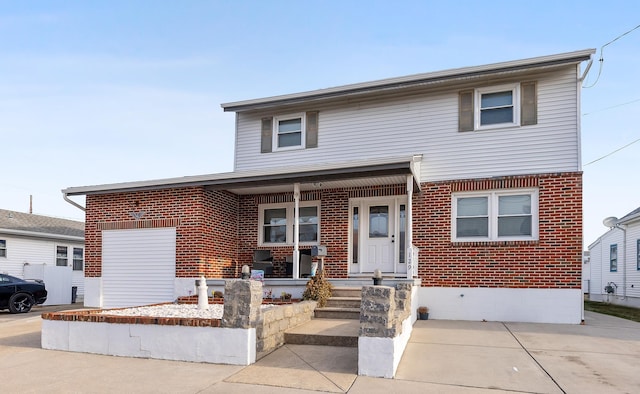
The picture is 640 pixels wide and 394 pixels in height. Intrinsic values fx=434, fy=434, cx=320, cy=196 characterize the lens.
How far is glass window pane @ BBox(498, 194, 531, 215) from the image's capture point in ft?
33.5

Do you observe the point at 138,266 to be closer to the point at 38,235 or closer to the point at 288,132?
the point at 288,132

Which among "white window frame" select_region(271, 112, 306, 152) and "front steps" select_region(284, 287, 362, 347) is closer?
"front steps" select_region(284, 287, 362, 347)

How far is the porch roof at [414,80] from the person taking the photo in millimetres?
9922

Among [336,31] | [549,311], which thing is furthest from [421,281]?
[336,31]

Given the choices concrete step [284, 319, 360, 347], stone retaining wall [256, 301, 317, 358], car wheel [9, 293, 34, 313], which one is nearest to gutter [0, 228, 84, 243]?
car wheel [9, 293, 34, 313]

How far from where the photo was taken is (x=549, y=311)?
383 inches

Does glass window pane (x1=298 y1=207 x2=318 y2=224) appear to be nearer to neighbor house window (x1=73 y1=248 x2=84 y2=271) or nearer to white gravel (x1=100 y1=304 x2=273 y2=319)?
white gravel (x1=100 y1=304 x2=273 y2=319)

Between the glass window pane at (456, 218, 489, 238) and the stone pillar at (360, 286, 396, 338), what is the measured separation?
5.73 m

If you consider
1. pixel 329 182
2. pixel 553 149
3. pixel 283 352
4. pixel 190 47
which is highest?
pixel 190 47

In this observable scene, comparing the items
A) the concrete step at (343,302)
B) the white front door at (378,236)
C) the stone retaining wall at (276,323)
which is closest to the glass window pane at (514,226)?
the white front door at (378,236)

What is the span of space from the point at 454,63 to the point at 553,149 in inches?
129

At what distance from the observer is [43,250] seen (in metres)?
19.9

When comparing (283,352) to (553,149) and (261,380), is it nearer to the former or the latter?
(261,380)

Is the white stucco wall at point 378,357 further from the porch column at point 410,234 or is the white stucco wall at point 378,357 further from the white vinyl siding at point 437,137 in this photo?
the white vinyl siding at point 437,137
